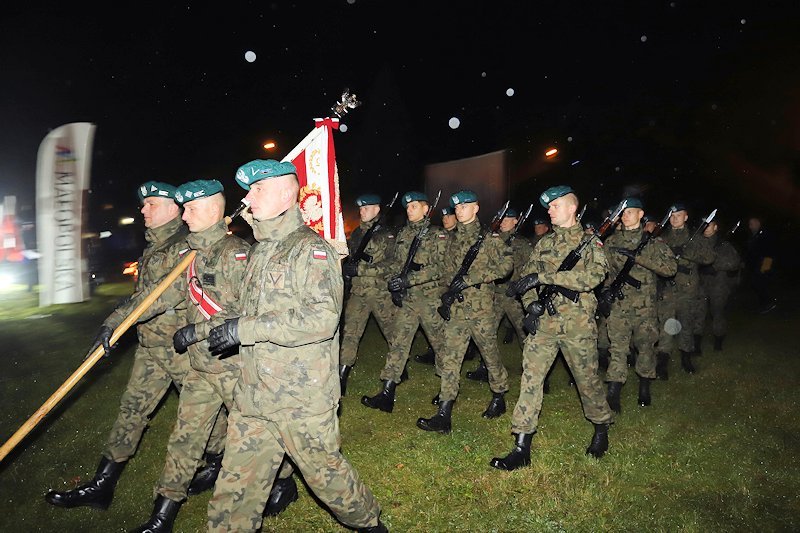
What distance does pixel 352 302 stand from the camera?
681cm

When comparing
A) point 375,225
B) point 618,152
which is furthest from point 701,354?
point 618,152

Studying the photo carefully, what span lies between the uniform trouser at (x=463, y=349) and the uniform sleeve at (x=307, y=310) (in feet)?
9.42

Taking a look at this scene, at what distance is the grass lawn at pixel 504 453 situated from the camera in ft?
12.7

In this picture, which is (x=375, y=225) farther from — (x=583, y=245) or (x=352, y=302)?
(x=583, y=245)

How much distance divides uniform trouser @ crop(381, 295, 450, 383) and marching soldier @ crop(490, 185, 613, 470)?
171 centimetres

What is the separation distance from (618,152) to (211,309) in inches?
859

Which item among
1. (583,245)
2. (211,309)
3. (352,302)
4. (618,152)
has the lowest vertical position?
(352,302)

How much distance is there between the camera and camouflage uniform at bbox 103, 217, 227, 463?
4.05 meters

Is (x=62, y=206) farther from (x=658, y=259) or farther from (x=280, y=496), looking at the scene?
(x=658, y=259)

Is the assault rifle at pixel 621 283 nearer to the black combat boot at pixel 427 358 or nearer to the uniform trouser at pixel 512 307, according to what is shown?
the uniform trouser at pixel 512 307

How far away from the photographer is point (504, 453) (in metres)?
4.89

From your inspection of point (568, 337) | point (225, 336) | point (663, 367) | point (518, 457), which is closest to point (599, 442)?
point (518, 457)

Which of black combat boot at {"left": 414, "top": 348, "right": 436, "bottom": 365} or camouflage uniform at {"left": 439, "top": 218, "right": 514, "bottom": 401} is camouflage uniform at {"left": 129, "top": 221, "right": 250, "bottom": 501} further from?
black combat boot at {"left": 414, "top": 348, "right": 436, "bottom": 365}

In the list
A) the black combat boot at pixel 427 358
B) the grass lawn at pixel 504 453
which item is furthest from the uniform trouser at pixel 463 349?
the black combat boot at pixel 427 358
